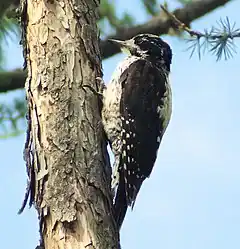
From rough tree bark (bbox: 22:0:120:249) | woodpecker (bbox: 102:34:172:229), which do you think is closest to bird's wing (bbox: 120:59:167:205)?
woodpecker (bbox: 102:34:172:229)

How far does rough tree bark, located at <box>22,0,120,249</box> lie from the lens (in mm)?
3348

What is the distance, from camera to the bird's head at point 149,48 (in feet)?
14.7

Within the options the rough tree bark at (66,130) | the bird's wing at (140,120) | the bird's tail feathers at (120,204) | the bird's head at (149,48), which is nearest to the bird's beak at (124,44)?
the bird's head at (149,48)

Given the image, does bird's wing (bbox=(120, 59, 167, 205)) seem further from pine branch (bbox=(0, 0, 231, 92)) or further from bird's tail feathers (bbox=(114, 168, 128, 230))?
pine branch (bbox=(0, 0, 231, 92))

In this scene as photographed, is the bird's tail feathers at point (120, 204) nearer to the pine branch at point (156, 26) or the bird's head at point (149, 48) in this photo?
the bird's head at point (149, 48)

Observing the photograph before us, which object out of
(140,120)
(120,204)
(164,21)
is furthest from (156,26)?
(120,204)

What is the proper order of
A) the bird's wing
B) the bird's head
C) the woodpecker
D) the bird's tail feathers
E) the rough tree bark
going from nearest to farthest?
the rough tree bark, the bird's tail feathers, the woodpecker, the bird's wing, the bird's head

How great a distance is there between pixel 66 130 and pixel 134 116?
2.28ft

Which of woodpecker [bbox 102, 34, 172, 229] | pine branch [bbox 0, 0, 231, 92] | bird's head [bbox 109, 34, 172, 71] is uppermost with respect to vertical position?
pine branch [bbox 0, 0, 231, 92]

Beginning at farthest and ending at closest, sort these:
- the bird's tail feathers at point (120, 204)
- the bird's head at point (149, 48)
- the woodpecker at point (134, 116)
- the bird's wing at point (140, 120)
A: 1. the bird's head at point (149, 48)
2. the bird's wing at point (140, 120)
3. the woodpecker at point (134, 116)
4. the bird's tail feathers at point (120, 204)

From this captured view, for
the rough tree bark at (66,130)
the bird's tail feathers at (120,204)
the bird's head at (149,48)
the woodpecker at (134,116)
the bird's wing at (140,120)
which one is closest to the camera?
the rough tree bark at (66,130)

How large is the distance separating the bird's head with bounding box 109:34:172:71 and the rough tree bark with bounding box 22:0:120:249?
576mm

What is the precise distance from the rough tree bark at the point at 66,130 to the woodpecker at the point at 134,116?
258 millimetres

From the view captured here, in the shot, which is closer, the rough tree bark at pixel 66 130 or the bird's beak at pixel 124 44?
the rough tree bark at pixel 66 130
